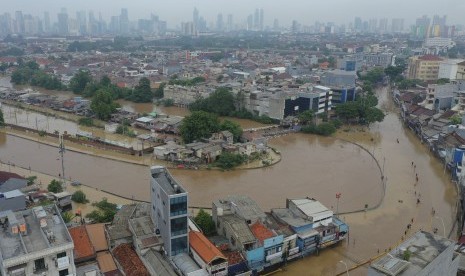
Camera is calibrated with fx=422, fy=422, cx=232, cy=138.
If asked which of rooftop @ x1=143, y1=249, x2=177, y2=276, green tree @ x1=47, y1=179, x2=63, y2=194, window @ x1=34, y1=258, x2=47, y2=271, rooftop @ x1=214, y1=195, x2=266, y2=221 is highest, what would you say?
window @ x1=34, y1=258, x2=47, y2=271

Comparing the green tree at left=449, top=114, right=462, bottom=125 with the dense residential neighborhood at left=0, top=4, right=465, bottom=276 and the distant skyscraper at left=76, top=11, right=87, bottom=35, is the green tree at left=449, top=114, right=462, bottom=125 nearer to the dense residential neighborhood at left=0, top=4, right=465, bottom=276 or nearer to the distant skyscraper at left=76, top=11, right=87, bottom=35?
the dense residential neighborhood at left=0, top=4, right=465, bottom=276

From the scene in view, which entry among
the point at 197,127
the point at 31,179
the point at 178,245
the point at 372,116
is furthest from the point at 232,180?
the point at 372,116

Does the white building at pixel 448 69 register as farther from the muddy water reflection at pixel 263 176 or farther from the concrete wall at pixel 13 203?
the concrete wall at pixel 13 203

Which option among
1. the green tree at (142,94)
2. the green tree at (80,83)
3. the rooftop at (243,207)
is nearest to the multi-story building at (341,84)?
the green tree at (142,94)

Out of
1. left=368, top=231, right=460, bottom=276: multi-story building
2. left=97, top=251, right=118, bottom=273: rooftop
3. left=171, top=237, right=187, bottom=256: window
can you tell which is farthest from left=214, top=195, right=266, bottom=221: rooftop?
left=368, top=231, right=460, bottom=276: multi-story building

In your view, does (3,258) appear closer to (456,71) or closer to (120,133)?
(120,133)

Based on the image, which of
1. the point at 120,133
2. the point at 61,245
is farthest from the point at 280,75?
the point at 61,245
